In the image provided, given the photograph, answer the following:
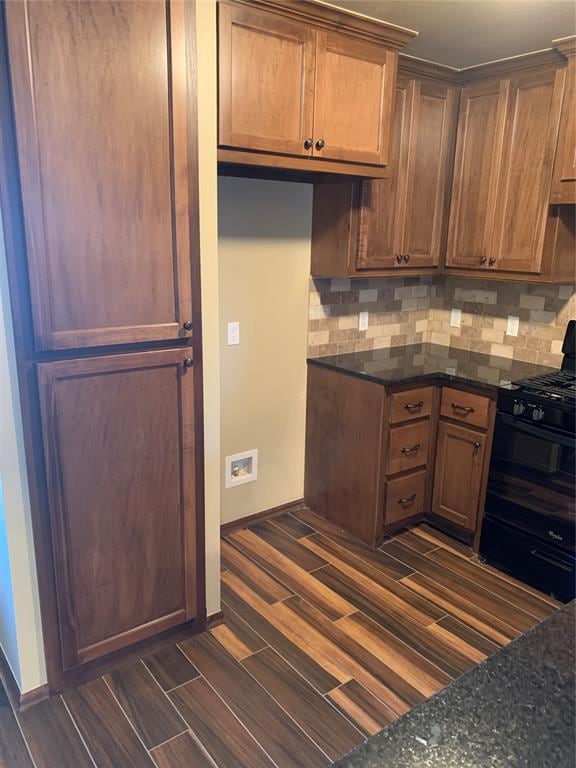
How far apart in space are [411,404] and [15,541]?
189 centimetres

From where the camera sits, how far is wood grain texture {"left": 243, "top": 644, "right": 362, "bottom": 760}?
183 cm

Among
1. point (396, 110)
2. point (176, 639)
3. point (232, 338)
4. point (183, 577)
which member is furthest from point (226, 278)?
point (176, 639)

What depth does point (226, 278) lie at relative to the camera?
277 cm

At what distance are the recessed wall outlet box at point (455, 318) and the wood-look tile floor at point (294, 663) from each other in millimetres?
1375

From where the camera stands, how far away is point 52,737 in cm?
182

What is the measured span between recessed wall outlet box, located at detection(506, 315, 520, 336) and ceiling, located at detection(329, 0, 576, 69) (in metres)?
1.33

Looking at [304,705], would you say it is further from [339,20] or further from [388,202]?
[339,20]

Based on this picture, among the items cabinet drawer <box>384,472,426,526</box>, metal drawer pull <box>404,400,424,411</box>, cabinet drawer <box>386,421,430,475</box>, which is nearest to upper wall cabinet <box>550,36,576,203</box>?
metal drawer pull <box>404,400,424,411</box>

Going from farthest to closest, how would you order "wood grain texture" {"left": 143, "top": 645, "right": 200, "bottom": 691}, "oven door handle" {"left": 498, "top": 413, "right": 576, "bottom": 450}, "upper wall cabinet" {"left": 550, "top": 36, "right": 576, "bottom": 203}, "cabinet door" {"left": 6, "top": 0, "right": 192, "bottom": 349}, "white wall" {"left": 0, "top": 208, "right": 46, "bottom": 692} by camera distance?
"upper wall cabinet" {"left": 550, "top": 36, "right": 576, "bottom": 203}
"oven door handle" {"left": 498, "top": 413, "right": 576, "bottom": 450}
"wood grain texture" {"left": 143, "top": 645, "right": 200, "bottom": 691}
"white wall" {"left": 0, "top": 208, "right": 46, "bottom": 692}
"cabinet door" {"left": 6, "top": 0, "right": 192, "bottom": 349}

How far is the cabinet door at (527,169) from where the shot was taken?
8.75ft

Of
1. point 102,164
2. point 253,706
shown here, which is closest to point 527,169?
point 102,164

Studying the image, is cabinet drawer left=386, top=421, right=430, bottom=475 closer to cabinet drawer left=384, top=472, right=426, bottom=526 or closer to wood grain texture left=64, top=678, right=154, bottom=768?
cabinet drawer left=384, top=472, right=426, bottom=526

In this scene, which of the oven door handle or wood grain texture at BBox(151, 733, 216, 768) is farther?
the oven door handle

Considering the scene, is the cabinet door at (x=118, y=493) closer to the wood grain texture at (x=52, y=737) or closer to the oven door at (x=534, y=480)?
the wood grain texture at (x=52, y=737)
